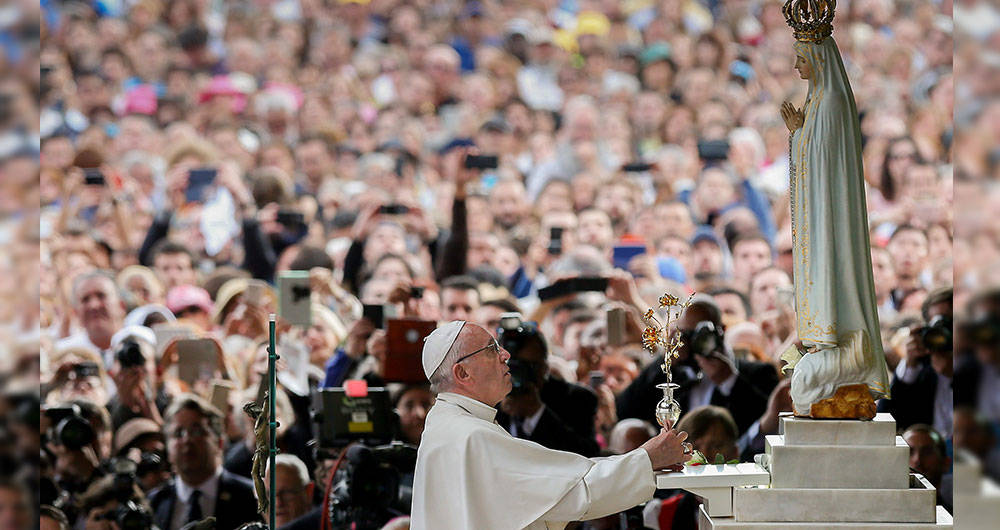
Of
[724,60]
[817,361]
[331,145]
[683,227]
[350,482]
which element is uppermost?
[724,60]

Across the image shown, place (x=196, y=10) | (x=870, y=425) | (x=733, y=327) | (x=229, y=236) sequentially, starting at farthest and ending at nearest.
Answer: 1. (x=196, y=10)
2. (x=229, y=236)
3. (x=733, y=327)
4. (x=870, y=425)

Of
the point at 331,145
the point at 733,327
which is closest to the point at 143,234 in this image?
the point at 331,145

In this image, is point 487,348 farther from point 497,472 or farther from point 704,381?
point 704,381

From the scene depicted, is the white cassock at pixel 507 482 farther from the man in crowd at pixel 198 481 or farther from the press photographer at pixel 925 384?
the press photographer at pixel 925 384

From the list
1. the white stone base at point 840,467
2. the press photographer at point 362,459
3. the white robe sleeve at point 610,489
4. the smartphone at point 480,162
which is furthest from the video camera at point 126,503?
the smartphone at point 480,162

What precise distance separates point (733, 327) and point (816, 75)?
4297 millimetres

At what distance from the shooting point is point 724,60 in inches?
661

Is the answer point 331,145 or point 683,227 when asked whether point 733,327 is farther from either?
point 331,145

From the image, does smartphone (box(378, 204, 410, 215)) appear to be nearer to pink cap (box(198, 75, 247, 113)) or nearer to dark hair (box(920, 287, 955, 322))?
pink cap (box(198, 75, 247, 113))

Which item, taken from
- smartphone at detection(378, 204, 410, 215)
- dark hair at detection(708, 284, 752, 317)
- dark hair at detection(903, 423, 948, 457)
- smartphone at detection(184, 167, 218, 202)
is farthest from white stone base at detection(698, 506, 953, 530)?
smartphone at detection(184, 167, 218, 202)

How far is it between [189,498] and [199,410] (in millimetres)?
544

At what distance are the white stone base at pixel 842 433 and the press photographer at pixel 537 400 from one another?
7.67 ft

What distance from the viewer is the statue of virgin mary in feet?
18.6

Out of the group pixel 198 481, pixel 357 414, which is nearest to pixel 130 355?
pixel 198 481
